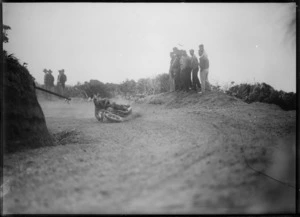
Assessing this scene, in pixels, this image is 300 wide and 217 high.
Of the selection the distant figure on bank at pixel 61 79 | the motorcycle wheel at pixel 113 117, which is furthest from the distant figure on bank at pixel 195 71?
the distant figure on bank at pixel 61 79

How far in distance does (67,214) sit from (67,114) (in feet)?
5.32

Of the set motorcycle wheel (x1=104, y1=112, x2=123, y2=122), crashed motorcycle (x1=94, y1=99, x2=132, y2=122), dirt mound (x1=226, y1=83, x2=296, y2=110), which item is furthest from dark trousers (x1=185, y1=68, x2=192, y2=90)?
motorcycle wheel (x1=104, y1=112, x2=123, y2=122)

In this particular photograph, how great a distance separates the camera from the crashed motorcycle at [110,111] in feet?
11.4

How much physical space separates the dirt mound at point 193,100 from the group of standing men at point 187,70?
0.13 m

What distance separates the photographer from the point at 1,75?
8.98ft

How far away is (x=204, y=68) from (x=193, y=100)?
1.87 ft

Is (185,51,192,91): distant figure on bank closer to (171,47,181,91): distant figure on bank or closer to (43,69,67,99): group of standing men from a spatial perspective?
(171,47,181,91): distant figure on bank

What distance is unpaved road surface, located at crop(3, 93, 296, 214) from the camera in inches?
83.0

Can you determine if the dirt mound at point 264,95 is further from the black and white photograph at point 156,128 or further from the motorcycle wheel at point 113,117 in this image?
the motorcycle wheel at point 113,117

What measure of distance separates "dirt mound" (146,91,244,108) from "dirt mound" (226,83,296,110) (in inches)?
5.1

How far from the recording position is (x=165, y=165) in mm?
2342

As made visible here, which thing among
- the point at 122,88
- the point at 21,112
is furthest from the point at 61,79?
the point at 122,88

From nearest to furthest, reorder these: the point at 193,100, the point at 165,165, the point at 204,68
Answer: the point at 165,165 → the point at 204,68 → the point at 193,100

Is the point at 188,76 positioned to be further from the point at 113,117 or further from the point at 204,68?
the point at 113,117
